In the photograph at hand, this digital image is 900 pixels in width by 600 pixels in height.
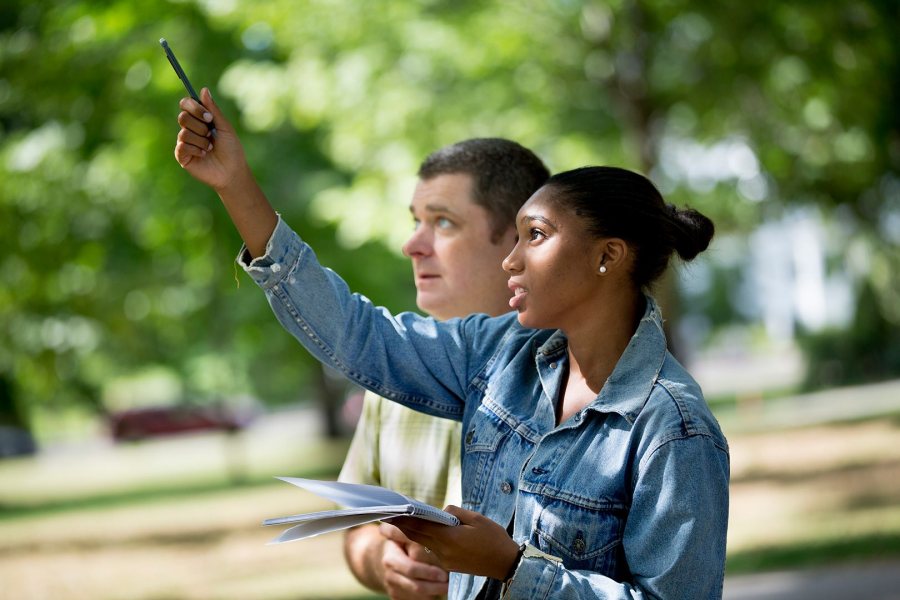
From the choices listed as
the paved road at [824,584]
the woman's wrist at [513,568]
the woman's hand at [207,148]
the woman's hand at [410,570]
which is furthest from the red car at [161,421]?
the woman's wrist at [513,568]

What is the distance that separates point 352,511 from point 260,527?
11.8 meters

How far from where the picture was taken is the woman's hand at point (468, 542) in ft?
6.92

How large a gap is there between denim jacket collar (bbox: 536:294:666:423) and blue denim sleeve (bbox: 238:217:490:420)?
1.44 feet

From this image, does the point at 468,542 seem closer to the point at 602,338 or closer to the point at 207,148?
the point at 602,338

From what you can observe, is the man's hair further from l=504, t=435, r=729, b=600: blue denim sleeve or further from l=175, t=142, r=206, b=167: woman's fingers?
l=504, t=435, r=729, b=600: blue denim sleeve

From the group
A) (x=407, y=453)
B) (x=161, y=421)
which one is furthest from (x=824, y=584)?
(x=161, y=421)

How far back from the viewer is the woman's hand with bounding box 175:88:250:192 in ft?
7.69

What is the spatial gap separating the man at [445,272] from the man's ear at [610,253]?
2.61ft

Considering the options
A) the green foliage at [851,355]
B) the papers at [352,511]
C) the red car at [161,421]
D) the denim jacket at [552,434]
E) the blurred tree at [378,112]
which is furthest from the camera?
the red car at [161,421]

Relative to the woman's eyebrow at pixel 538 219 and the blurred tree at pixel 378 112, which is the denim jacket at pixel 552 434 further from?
the blurred tree at pixel 378 112

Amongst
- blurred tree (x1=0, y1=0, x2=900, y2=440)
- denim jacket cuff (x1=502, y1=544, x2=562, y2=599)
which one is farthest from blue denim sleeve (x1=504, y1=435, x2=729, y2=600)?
blurred tree (x1=0, y1=0, x2=900, y2=440)

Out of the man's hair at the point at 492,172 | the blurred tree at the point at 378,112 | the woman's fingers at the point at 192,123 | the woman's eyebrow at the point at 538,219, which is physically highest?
the blurred tree at the point at 378,112

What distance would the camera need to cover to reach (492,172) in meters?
3.23

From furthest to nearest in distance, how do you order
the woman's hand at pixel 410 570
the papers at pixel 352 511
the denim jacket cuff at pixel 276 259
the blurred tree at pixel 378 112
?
the blurred tree at pixel 378 112, the woman's hand at pixel 410 570, the denim jacket cuff at pixel 276 259, the papers at pixel 352 511
